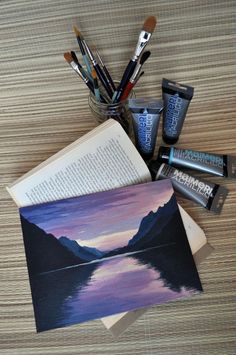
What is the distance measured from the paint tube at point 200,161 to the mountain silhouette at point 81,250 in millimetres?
159

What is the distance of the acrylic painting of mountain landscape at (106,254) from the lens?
0.43 m

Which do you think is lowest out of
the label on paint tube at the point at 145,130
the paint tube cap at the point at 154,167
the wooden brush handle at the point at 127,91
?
the paint tube cap at the point at 154,167

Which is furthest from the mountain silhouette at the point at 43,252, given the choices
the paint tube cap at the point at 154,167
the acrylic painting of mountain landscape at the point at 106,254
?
the paint tube cap at the point at 154,167

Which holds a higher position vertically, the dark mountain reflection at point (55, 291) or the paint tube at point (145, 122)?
the paint tube at point (145, 122)

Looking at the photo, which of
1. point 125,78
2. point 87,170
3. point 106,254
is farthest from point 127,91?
point 106,254

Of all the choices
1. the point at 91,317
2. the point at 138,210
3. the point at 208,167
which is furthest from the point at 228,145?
the point at 91,317

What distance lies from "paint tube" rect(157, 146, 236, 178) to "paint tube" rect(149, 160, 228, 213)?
0.02m

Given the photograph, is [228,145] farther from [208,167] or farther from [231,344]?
[231,344]

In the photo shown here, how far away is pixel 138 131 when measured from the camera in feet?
1.64

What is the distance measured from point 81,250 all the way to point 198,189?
0.17 meters

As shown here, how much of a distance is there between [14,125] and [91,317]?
1.05 ft

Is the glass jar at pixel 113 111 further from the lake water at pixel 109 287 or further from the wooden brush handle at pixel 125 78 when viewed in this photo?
the lake water at pixel 109 287

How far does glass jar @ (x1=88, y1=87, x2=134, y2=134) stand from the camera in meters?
0.52

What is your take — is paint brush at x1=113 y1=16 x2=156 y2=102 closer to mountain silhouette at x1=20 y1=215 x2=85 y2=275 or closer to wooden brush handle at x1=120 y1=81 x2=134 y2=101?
wooden brush handle at x1=120 y1=81 x2=134 y2=101
